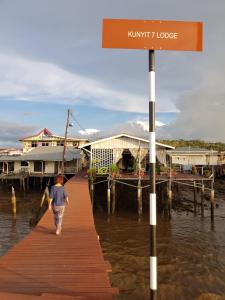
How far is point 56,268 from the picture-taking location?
7035mm

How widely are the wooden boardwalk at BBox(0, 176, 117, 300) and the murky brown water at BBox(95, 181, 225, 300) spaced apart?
218 centimetres

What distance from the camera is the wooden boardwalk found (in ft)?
18.4

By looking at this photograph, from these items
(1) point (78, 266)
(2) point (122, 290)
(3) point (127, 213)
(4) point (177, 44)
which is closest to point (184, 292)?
(2) point (122, 290)

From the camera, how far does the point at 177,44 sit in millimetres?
4859

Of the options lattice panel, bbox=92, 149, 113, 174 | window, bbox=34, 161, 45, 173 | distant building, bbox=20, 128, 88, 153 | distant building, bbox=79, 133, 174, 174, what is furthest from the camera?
distant building, bbox=20, 128, 88, 153

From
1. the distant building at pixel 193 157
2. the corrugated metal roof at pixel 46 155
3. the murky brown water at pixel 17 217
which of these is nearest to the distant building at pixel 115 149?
the murky brown water at pixel 17 217

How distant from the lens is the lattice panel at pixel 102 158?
2755 centimetres

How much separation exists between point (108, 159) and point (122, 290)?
718 inches

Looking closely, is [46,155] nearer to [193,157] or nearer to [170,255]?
[193,157]

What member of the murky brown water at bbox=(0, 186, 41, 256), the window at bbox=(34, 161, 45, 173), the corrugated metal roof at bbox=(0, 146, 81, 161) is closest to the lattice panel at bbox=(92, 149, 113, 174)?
the murky brown water at bbox=(0, 186, 41, 256)

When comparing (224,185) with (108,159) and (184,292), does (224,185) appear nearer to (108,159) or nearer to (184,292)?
(108,159)

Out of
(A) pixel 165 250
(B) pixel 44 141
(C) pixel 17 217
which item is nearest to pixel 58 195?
(A) pixel 165 250

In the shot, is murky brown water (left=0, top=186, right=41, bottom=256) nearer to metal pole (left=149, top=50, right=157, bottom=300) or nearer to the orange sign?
metal pole (left=149, top=50, right=157, bottom=300)

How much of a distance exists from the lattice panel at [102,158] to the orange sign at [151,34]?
22.8 metres
